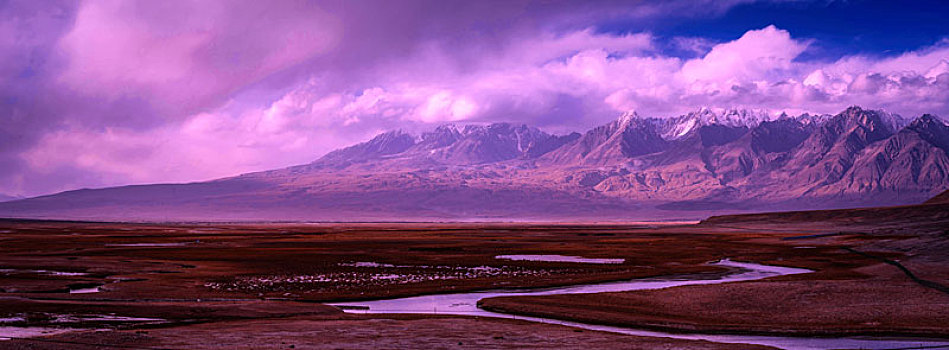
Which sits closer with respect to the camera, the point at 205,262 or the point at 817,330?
the point at 817,330

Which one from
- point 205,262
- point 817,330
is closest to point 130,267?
point 205,262

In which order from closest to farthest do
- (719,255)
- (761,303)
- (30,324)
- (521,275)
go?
Answer: (30,324), (761,303), (521,275), (719,255)

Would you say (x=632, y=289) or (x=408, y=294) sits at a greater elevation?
(x=408, y=294)

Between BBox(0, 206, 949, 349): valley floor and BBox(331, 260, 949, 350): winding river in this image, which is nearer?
BBox(0, 206, 949, 349): valley floor

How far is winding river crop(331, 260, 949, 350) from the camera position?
1158 inches

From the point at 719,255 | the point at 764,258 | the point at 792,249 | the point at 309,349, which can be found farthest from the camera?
the point at 792,249

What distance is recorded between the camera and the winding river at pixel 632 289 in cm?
2941

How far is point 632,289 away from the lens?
48.2 metres

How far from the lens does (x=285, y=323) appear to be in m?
31.4

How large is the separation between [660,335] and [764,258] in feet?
162

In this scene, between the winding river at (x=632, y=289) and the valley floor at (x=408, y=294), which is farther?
the winding river at (x=632, y=289)

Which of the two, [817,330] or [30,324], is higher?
[30,324]

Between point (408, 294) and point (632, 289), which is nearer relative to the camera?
point (408, 294)

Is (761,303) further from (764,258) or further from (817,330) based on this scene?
(764,258)
